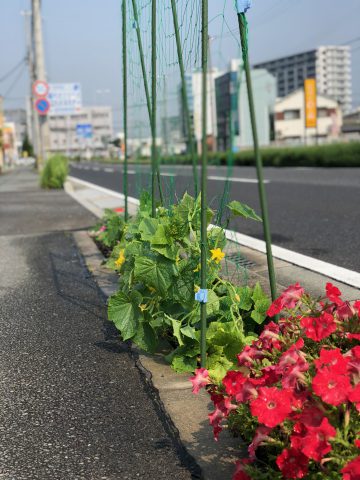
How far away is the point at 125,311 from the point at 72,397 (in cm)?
52

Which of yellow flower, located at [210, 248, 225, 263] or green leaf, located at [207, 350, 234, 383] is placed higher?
yellow flower, located at [210, 248, 225, 263]

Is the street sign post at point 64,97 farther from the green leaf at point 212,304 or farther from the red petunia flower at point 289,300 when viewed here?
the red petunia flower at point 289,300

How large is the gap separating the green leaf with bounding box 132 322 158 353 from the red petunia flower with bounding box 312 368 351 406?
1.48 meters

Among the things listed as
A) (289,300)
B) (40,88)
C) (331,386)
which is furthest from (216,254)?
(40,88)

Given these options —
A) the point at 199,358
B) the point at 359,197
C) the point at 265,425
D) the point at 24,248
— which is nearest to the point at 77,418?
the point at 199,358

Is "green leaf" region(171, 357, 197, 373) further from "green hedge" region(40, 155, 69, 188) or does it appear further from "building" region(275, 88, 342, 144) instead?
"building" region(275, 88, 342, 144)

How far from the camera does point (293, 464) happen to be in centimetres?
167

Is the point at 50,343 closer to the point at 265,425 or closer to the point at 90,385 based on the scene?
the point at 90,385

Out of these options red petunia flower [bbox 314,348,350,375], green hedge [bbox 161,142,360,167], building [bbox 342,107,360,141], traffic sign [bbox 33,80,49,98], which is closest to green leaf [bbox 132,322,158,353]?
red petunia flower [bbox 314,348,350,375]

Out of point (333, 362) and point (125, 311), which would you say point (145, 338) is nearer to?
point (125, 311)

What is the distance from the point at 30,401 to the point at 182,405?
0.69 metres

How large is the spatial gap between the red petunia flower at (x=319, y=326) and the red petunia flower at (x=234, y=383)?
261mm

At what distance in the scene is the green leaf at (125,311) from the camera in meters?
3.05

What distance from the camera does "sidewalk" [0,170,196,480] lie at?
2.15 m
